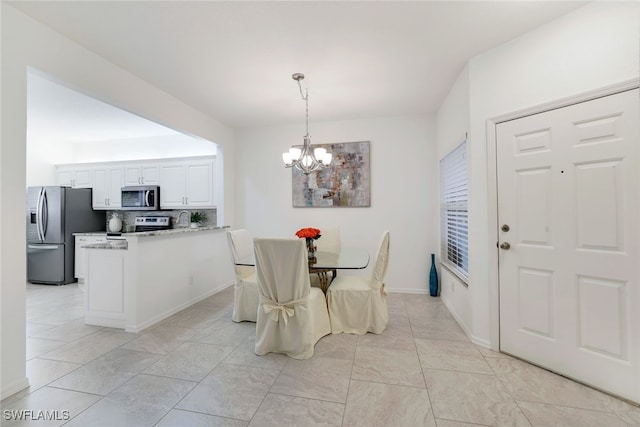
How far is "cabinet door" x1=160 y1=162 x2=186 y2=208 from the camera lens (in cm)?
457

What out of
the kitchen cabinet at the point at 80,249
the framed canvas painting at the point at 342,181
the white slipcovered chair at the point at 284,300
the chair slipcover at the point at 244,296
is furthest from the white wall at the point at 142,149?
the white slipcovered chair at the point at 284,300

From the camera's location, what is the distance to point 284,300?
228 cm

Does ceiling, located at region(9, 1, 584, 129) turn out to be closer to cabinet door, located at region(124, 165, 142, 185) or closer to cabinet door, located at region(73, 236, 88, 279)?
cabinet door, located at region(124, 165, 142, 185)

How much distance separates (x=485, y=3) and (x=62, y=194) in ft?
19.9

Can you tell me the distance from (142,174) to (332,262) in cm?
404

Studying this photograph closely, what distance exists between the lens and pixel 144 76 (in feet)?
9.12

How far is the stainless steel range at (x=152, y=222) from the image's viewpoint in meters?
4.75

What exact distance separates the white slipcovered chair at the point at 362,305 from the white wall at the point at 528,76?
81 cm

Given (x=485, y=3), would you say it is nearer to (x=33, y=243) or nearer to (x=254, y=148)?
(x=254, y=148)

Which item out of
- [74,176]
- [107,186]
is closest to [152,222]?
[107,186]

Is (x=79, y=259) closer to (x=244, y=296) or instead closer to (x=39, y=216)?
(x=39, y=216)

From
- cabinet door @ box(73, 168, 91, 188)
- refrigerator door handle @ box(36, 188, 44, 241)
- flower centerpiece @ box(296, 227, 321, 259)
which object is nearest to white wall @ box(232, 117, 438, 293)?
flower centerpiece @ box(296, 227, 321, 259)

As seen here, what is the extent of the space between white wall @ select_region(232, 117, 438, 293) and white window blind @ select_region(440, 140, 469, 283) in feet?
0.95

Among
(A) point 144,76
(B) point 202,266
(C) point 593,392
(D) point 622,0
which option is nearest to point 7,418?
(B) point 202,266
